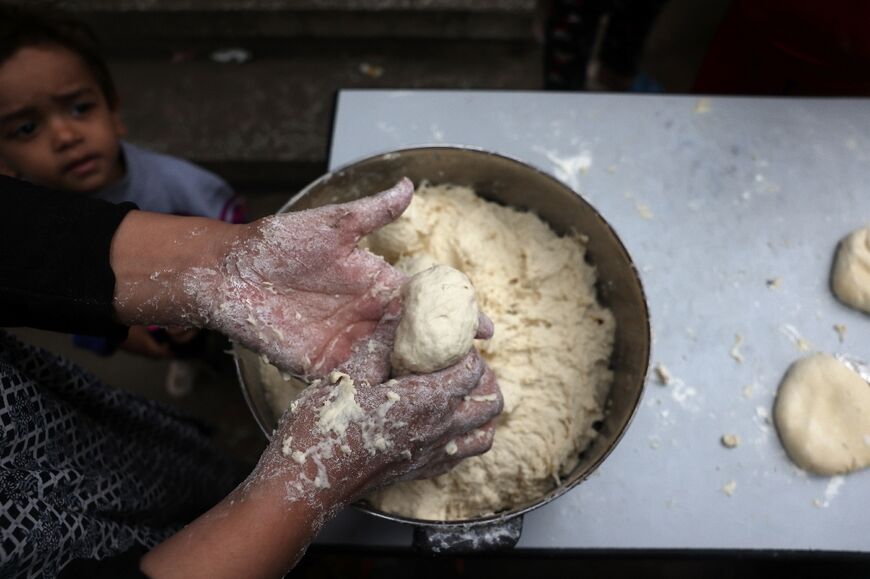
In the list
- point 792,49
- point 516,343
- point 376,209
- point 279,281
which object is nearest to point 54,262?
point 279,281

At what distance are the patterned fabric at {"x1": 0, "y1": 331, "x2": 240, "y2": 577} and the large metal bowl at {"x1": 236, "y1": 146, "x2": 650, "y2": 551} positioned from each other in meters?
0.33

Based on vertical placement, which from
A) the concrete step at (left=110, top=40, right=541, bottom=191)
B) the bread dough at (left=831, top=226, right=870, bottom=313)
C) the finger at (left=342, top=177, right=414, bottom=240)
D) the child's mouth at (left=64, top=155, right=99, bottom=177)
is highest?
the finger at (left=342, top=177, right=414, bottom=240)

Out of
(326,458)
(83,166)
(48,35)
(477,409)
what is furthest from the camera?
(83,166)

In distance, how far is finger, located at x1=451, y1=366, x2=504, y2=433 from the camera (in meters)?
0.93

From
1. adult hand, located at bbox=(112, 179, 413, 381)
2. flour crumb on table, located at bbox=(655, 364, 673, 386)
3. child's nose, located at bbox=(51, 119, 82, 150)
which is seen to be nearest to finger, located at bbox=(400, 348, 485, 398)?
adult hand, located at bbox=(112, 179, 413, 381)

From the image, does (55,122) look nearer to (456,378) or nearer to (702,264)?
(456,378)

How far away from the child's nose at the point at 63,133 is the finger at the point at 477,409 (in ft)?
4.63

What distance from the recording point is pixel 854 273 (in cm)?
129

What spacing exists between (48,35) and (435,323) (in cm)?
147

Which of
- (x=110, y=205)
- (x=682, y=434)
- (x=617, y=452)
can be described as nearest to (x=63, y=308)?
(x=110, y=205)

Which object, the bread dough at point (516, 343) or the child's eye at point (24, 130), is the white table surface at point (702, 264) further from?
the child's eye at point (24, 130)

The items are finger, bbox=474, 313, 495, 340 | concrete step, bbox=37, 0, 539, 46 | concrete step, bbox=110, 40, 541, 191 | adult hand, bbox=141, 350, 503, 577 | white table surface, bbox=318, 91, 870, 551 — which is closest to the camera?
adult hand, bbox=141, 350, 503, 577

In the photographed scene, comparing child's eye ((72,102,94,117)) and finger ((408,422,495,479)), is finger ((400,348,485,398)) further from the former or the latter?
child's eye ((72,102,94,117))

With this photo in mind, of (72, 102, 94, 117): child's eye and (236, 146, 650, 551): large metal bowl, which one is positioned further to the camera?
(72, 102, 94, 117): child's eye
